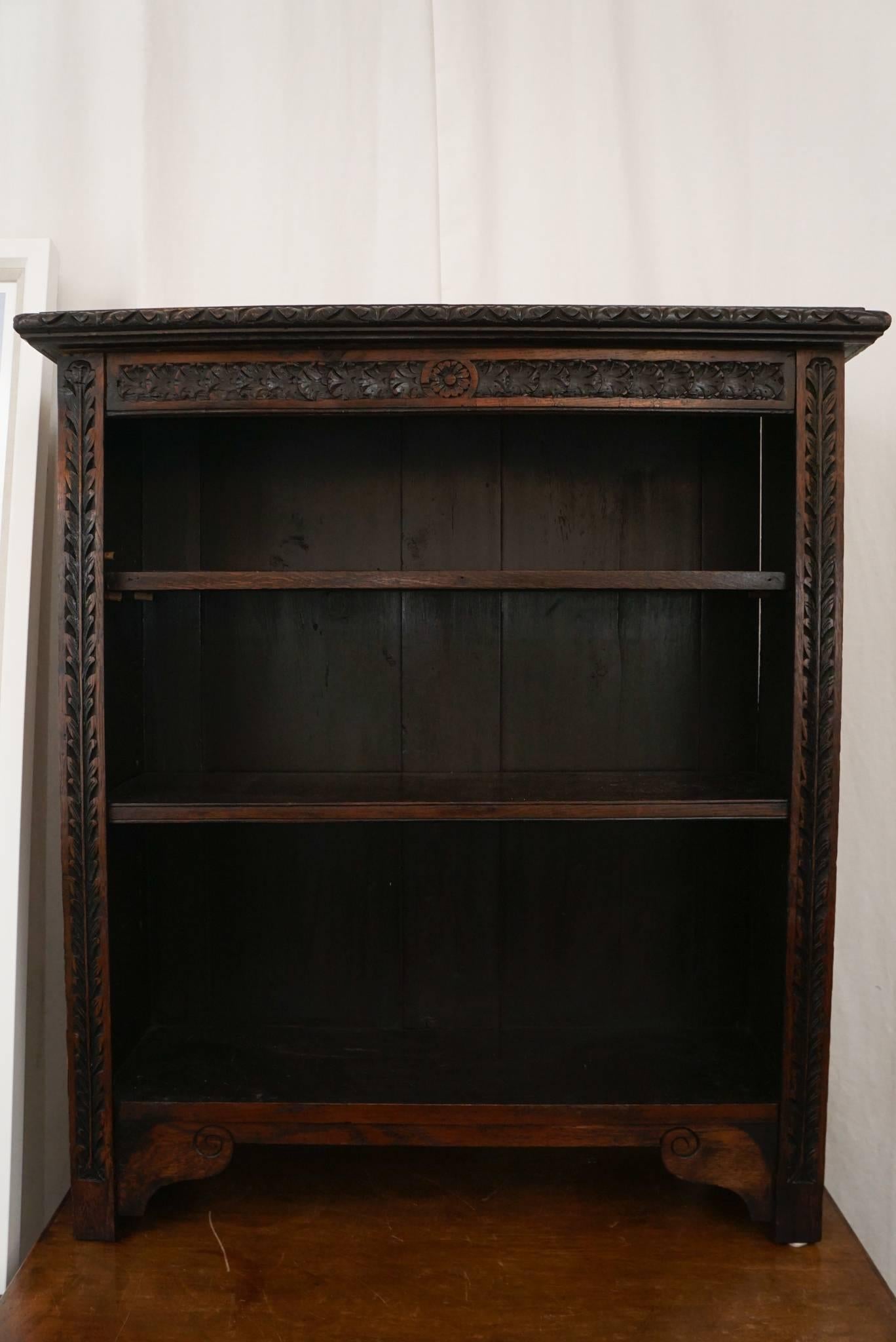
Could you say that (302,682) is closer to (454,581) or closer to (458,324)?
(454,581)

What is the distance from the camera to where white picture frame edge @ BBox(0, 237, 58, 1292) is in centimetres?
151

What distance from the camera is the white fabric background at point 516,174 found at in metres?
1.69

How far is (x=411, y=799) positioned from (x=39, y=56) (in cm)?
157

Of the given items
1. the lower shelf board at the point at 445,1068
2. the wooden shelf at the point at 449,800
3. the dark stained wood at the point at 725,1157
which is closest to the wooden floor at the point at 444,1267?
the dark stained wood at the point at 725,1157

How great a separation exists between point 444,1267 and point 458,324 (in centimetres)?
136

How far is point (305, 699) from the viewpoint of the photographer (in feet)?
5.55

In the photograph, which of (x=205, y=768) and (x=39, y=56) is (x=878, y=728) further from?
(x=39, y=56)

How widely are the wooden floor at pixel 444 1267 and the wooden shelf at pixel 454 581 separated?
0.99m

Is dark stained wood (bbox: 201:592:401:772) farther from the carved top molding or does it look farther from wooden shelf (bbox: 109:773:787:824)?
the carved top molding

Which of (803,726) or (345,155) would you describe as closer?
(803,726)

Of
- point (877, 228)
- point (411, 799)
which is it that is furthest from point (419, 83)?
point (411, 799)

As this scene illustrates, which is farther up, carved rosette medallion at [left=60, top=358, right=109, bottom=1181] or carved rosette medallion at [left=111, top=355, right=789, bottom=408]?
carved rosette medallion at [left=111, top=355, right=789, bottom=408]

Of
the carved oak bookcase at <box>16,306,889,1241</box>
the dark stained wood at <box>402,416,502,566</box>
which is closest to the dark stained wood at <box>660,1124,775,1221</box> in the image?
the carved oak bookcase at <box>16,306,889,1241</box>

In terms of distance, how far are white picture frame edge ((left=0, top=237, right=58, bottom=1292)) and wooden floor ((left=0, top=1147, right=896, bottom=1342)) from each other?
19cm
